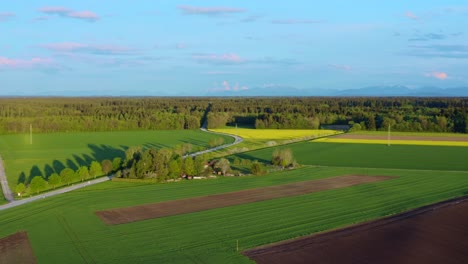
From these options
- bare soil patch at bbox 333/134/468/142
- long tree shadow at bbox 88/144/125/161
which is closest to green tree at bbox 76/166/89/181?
long tree shadow at bbox 88/144/125/161

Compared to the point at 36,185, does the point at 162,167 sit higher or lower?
higher

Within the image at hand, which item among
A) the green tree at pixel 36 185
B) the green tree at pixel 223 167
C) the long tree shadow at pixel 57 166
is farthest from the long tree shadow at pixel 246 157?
the green tree at pixel 36 185

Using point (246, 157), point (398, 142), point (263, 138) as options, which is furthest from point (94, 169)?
point (398, 142)

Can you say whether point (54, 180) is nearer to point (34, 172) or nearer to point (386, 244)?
point (34, 172)

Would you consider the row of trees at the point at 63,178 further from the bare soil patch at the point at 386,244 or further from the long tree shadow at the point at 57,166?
the bare soil patch at the point at 386,244

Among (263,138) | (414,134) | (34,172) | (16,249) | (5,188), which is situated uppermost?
(414,134)

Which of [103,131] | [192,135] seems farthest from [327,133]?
[103,131]
